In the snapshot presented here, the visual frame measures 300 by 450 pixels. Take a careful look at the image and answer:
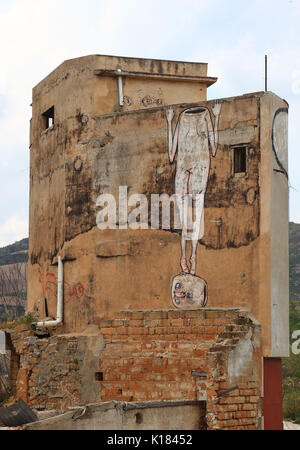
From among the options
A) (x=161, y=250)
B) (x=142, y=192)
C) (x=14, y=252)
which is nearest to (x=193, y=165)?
(x=142, y=192)

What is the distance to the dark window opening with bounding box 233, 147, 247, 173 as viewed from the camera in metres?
13.9

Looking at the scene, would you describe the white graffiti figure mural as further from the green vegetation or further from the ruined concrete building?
the green vegetation

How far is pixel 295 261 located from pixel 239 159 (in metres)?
40.1

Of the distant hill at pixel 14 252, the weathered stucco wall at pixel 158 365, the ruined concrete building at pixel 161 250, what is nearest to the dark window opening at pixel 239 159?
the ruined concrete building at pixel 161 250

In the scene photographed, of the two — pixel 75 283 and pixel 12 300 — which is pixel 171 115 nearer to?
pixel 75 283

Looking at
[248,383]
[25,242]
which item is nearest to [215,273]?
[248,383]

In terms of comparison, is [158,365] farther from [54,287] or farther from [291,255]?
[291,255]

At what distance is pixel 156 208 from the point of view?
14.6m

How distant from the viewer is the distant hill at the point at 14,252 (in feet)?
182

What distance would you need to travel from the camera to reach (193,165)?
46.9 ft

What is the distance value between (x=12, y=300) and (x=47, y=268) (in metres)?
32.0

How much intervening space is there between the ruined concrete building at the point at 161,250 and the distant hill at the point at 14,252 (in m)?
38.4

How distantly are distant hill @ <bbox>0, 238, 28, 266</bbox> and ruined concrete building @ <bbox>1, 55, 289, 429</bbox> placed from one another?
1513 inches
